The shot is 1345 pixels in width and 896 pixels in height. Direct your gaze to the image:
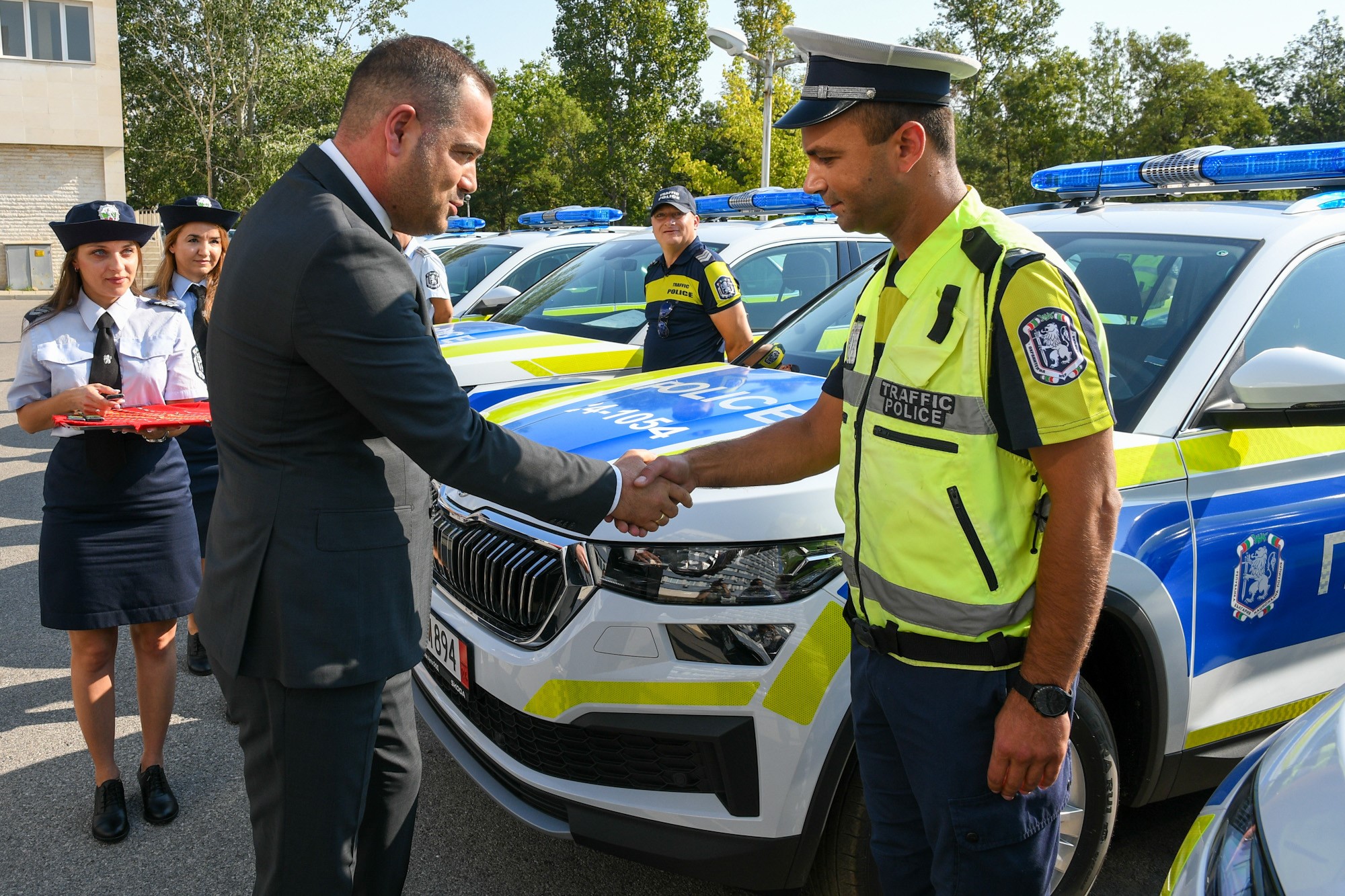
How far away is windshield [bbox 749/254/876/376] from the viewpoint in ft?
11.5

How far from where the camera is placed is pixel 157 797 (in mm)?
3209

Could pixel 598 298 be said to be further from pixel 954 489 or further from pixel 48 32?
pixel 48 32

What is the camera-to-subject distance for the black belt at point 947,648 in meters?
1.70

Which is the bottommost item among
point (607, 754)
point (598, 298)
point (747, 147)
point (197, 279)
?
point (607, 754)

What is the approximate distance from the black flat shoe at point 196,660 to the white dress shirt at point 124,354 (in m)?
1.29

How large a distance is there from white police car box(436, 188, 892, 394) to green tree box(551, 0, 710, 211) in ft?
72.6

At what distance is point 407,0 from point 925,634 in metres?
38.3

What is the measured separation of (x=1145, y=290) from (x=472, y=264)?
7.42 m

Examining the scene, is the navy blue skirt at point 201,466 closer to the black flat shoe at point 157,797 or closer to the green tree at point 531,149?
the black flat shoe at point 157,797

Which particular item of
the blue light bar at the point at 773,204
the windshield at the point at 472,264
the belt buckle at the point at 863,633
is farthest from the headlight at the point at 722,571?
the windshield at the point at 472,264

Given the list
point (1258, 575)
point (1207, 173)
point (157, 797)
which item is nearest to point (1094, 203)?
point (1207, 173)

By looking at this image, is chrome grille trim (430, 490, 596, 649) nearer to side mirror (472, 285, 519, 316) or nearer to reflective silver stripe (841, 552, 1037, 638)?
reflective silver stripe (841, 552, 1037, 638)

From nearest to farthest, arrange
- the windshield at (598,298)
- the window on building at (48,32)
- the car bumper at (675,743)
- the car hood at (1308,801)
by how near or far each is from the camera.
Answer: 1. the car hood at (1308,801)
2. the car bumper at (675,743)
3. the windshield at (598,298)
4. the window on building at (48,32)

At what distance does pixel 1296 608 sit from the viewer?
2631 millimetres
